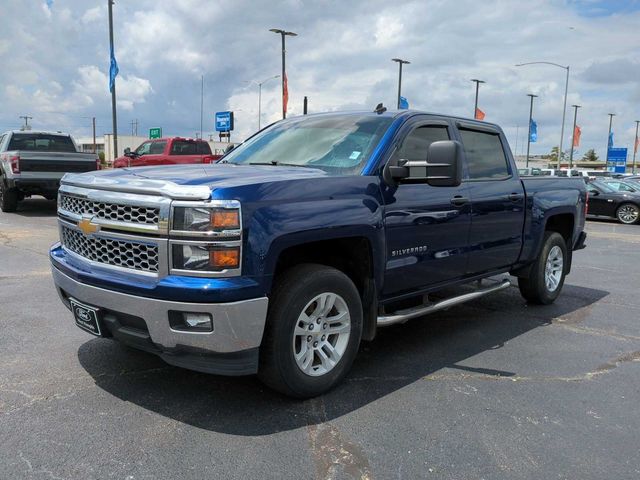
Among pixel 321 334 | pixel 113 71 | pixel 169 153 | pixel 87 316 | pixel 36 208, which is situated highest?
pixel 113 71

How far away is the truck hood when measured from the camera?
3109 mm

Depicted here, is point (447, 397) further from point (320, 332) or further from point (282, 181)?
point (282, 181)

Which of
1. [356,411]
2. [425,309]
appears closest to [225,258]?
[356,411]

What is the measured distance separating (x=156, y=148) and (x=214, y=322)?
18405mm

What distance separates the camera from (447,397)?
150 inches

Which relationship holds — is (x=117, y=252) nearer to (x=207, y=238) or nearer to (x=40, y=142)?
(x=207, y=238)

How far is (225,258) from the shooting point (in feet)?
10.1

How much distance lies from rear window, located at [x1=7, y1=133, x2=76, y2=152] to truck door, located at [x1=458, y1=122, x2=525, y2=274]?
12.9 metres

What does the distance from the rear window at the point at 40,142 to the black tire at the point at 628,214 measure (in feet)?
55.2

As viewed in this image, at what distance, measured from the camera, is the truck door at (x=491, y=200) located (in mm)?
4957

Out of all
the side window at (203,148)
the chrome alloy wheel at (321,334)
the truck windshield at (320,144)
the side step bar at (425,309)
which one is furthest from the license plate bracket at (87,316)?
the side window at (203,148)

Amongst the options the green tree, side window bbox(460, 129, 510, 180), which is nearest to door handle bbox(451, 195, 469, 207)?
side window bbox(460, 129, 510, 180)

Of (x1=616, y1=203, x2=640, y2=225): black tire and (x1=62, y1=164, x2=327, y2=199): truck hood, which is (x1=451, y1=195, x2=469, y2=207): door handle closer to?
(x1=62, y1=164, x2=327, y2=199): truck hood

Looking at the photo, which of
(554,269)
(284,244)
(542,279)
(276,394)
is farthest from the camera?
(554,269)
